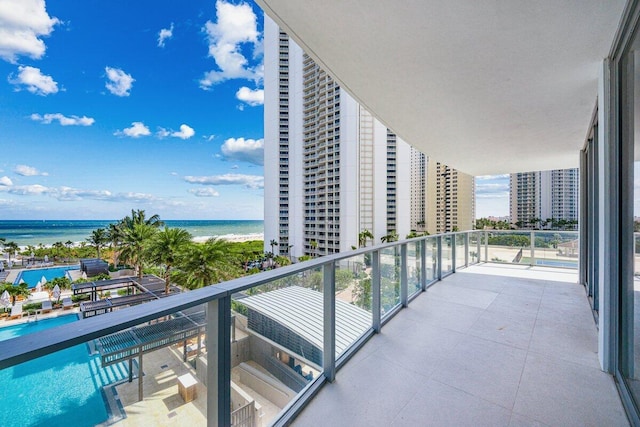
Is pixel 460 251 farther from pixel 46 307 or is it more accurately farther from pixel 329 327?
pixel 46 307

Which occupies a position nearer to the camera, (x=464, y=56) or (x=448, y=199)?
(x=464, y=56)

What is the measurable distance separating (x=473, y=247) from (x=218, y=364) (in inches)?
287

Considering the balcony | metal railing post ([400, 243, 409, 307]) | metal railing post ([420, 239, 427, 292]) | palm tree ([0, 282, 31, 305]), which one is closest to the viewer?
the balcony

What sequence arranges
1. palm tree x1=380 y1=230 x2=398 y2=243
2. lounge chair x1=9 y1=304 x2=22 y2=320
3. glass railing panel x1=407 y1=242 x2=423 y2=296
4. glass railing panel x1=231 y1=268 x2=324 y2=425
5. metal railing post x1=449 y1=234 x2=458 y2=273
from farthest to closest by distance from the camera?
1. palm tree x1=380 y1=230 x2=398 y2=243
2. lounge chair x1=9 y1=304 x2=22 y2=320
3. metal railing post x1=449 y1=234 x2=458 y2=273
4. glass railing panel x1=407 y1=242 x2=423 y2=296
5. glass railing panel x1=231 y1=268 x2=324 y2=425

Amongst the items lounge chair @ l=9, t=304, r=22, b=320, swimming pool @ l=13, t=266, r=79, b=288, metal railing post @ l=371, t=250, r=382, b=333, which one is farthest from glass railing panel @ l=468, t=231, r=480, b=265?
swimming pool @ l=13, t=266, r=79, b=288

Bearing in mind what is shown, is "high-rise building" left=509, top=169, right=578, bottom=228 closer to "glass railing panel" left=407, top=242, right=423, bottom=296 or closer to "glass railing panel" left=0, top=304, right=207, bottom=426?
"glass railing panel" left=407, top=242, right=423, bottom=296

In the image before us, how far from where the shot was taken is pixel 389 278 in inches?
136

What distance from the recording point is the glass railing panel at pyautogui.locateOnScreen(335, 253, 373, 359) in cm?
243

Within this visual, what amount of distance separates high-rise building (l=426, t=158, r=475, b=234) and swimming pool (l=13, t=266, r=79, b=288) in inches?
2116

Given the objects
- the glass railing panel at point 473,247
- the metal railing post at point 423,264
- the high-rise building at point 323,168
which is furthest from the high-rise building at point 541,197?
the metal railing post at point 423,264

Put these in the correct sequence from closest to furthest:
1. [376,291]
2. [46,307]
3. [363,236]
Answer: [376,291] < [46,307] < [363,236]

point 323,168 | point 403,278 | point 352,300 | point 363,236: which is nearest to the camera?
point 352,300

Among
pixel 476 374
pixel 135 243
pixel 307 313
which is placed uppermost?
pixel 307 313

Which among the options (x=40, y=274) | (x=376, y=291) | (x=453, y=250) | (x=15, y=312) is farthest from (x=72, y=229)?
(x=376, y=291)
